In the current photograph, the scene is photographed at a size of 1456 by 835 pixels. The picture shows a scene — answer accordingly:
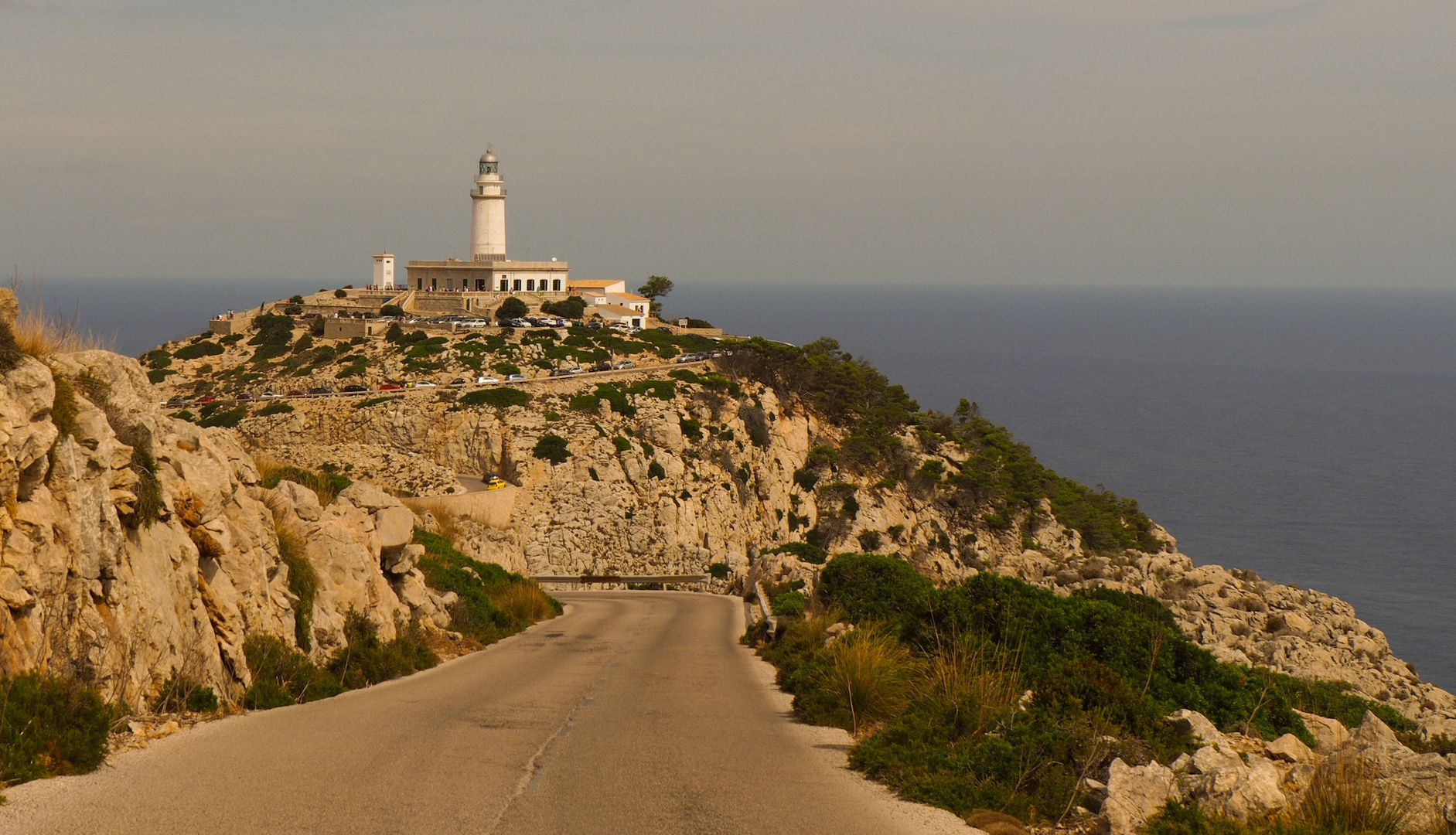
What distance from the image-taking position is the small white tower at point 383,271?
9356 cm

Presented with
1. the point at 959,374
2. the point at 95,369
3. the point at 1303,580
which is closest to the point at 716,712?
the point at 95,369

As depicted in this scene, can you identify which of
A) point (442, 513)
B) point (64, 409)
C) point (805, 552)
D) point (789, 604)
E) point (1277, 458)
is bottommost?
point (1277, 458)

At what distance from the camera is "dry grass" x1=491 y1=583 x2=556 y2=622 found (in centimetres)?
2856

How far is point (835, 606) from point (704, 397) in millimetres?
46650

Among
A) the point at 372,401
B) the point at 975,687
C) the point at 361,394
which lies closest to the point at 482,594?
the point at 975,687

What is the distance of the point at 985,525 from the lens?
67.9 metres

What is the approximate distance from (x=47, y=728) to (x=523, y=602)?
64.6 feet

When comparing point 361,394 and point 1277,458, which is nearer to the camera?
point 361,394

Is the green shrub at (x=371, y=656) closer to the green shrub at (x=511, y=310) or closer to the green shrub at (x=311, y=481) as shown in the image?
the green shrub at (x=311, y=481)

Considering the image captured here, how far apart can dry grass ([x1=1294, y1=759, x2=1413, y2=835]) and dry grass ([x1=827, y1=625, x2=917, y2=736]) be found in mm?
4539

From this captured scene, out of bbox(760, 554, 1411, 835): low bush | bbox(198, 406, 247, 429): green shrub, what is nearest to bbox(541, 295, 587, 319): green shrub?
bbox(198, 406, 247, 429): green shrub

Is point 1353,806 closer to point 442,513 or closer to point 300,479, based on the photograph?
point 300,479

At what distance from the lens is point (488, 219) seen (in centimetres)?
9281

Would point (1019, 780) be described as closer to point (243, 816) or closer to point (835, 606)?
point (243, 816)
